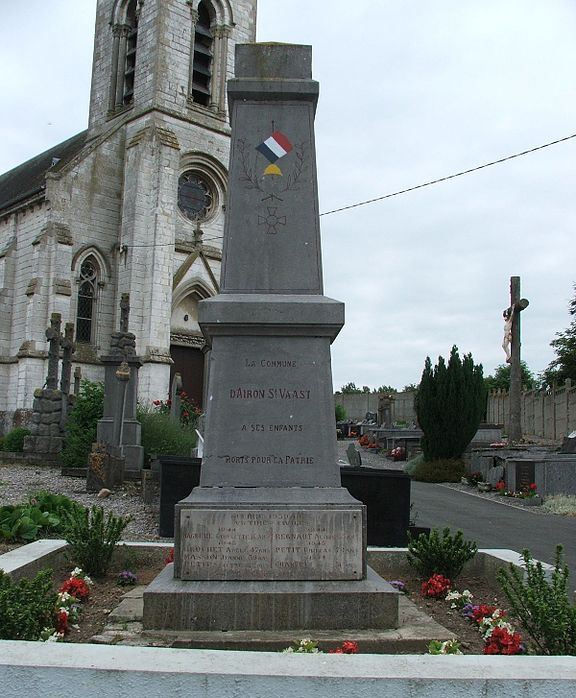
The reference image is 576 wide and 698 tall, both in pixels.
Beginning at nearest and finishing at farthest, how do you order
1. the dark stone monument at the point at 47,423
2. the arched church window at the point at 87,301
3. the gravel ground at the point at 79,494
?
the gravel ground at the point at 79,494 → the dark stone monument at the point at 47,423 → the arched church window at the point at 87,301

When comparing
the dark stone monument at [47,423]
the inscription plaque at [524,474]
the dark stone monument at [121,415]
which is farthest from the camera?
the dark stone monument at [47,423]

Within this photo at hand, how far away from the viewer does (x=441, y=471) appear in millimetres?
18234

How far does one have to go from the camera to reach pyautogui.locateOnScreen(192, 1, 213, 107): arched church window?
28250mm

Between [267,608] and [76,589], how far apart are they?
1322 mm

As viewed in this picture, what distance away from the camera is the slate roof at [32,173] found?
2857 centimetres

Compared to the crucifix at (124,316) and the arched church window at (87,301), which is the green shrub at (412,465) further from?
the arched church window at (87,301)

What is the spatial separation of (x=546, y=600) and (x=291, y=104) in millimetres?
3567

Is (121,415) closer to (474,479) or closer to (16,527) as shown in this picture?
(474,479)

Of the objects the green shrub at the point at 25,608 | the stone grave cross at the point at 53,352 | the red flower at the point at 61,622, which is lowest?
the red flower at the point at 61,622

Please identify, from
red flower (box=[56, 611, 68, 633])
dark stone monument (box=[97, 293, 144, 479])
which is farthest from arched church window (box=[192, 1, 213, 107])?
red flower (box=[56, 611, 68, 633])

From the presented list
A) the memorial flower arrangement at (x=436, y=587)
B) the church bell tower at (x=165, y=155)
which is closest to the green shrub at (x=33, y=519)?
the memorial flower arrangement at (x=436, y=587)

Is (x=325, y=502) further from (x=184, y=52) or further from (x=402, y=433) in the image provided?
(x=184, y=52)

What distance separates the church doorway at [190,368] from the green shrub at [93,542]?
2113cm

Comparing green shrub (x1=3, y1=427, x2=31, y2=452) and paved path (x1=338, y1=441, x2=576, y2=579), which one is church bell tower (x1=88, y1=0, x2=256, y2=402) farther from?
paved path (x1=338, y1=441, x2=576, y2=579)
